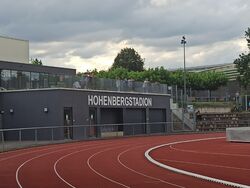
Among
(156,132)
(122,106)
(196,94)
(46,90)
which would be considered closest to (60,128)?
(46,90)

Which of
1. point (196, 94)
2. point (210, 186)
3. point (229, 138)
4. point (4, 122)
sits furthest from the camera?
point (196, 94)

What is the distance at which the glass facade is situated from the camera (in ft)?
137

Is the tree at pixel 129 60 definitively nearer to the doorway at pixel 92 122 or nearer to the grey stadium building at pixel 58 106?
the grey stadium building at pixel 58 106

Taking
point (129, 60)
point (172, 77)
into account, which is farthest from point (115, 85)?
point (129, 60)

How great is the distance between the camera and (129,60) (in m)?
124

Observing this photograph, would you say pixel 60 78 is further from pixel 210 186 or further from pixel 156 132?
pixel 210 186

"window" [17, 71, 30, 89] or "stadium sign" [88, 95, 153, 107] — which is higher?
"window" [17, 71, 30, 89]

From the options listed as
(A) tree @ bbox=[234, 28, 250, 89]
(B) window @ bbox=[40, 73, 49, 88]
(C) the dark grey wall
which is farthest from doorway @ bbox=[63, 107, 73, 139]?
(A) tree @ bbox=[234, 28, 250, 89]

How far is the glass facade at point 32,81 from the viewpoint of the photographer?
137 feet

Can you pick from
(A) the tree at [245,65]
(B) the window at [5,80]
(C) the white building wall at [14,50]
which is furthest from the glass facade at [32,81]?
(A) the tree at [245,65]

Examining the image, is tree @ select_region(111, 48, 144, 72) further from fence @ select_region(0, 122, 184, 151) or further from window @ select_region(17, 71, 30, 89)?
window @ select_region(17, 71, 30, 89)

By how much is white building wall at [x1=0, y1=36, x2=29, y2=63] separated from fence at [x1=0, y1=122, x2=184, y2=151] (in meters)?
14.7

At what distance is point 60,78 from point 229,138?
45.8 feet

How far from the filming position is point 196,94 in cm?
9412
